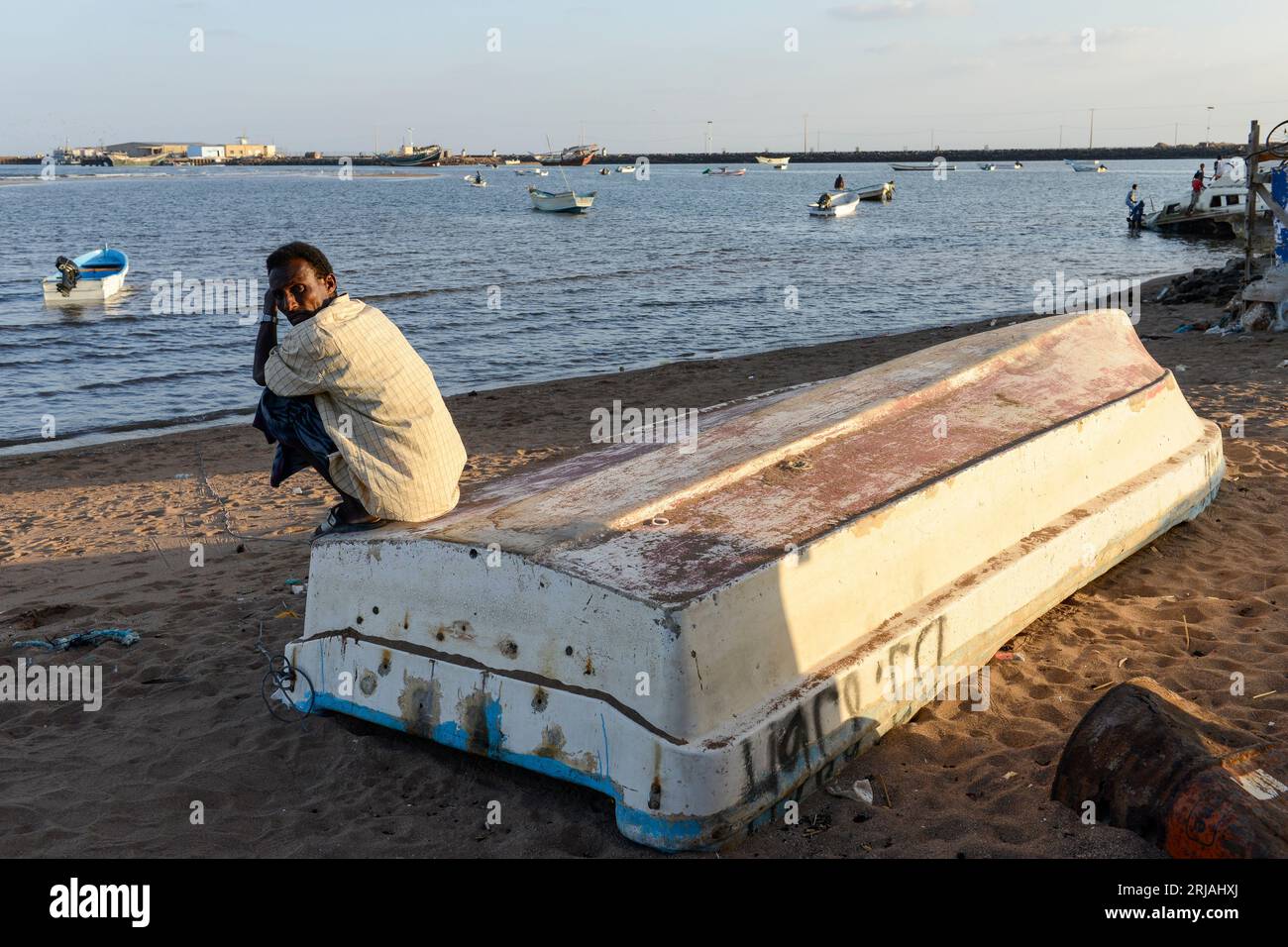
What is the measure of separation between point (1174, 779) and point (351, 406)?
2.88 m

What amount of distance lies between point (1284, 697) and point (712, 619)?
7.57ft

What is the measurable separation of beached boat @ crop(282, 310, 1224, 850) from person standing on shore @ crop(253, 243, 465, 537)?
0.17 m

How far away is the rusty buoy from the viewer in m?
2.78

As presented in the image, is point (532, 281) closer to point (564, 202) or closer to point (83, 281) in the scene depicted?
point (83, 281)

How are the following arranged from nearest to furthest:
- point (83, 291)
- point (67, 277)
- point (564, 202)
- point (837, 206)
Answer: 1. point (67, 277)
2. point (83, 291)
3. point (837, 206)
4. point (564, 202)

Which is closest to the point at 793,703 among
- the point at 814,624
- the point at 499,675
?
the point at 814,624

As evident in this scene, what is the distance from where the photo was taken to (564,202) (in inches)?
2117

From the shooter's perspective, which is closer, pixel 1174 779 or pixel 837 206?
pixel 1174 779

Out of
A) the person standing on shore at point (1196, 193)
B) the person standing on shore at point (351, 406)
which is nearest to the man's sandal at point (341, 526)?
the person standing on shore at point (351, 406)

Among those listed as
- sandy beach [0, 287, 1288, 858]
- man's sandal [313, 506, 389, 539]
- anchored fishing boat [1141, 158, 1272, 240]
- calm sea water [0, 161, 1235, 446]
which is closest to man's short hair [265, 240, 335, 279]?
man's sandal [313, 506, 389, 539]

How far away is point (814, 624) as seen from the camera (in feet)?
11.4

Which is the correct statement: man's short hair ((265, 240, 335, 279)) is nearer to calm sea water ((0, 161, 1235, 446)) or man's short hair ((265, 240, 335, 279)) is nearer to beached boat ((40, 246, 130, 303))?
calm sea water ((0, 161, 1235, 446))

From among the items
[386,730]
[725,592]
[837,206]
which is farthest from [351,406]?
[837,206]
